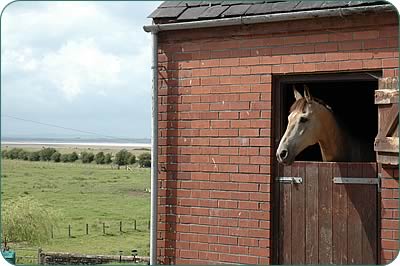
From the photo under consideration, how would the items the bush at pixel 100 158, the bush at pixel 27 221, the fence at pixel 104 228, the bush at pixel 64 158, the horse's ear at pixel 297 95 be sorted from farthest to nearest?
the bush at pixel 64 158 < the fence at pixel 104 228 < the bush at pixel 100 158 < the bush at pixel 27 221 < the horse's ear at pixel 297 95

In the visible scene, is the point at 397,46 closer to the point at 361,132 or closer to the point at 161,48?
the point at 361,132

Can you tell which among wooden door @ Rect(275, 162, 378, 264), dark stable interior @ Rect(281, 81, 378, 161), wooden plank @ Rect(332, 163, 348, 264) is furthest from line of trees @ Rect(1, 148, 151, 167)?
wooden plank @ Rect(332, 163, 348, 264)

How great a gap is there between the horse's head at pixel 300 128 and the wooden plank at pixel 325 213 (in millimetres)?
311

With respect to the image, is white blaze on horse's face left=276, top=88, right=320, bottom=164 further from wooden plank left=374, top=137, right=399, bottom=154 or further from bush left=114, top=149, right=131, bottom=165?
bush left=114, top=149, right=131, bottom=165

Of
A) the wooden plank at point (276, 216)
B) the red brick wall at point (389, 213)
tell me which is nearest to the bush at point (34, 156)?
the wooden plank at point (276, 216)

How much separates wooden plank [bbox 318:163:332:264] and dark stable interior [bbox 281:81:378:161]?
140 centimetres

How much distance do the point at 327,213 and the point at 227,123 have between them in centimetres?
135

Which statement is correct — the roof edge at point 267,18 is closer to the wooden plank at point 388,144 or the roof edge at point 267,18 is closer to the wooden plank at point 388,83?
the wooden plank at point 388,83

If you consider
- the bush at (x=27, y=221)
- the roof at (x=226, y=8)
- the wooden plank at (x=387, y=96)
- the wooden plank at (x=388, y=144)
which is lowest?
the bush at (x=27, y=221)

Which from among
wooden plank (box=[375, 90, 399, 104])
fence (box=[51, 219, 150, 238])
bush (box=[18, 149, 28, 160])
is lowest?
fence (box=[51, 219, 150, 238])

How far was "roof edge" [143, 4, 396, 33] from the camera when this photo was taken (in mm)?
5492

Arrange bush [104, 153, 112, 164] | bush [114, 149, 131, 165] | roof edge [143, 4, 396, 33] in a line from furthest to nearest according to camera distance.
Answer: bush [104, 153, 112, 164] < bush [114, 149, 131, 165] < roof edge [143, 4, 396, 33]

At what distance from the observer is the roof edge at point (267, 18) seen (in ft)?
18.0

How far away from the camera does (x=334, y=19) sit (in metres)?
5.77
